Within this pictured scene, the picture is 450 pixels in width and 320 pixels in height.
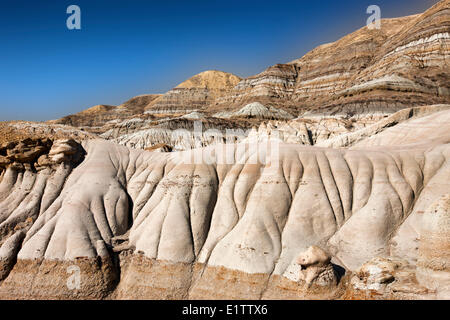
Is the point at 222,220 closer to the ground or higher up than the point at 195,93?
closer to the ground

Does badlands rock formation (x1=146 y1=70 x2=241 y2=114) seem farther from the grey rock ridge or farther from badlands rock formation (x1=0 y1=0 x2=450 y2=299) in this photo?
the grey rock ridge

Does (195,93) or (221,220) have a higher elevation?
(195,93)

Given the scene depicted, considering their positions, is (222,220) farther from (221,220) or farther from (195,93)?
(195,93)

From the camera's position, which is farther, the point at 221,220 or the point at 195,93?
the point at 195,93

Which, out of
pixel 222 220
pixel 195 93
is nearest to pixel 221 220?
pixel 222 220

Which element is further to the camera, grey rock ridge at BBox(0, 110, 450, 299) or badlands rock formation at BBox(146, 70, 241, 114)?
badlands rock formation at BBox(146, 70, 241, 114)

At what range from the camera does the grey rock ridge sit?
1127cm

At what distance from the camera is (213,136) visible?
61.9 meters

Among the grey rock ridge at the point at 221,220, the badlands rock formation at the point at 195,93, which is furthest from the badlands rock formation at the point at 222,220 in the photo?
the badlands rock formation at the point at 195,93

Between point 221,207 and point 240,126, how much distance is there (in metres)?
52.2

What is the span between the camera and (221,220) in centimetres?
1323

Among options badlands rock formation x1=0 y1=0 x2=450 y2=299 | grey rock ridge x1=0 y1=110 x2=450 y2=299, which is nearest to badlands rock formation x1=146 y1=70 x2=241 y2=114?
badlands rock formation x1=0 y1=0 x2=450 y2=299

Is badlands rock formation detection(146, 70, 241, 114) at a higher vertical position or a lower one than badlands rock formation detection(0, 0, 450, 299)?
higher
